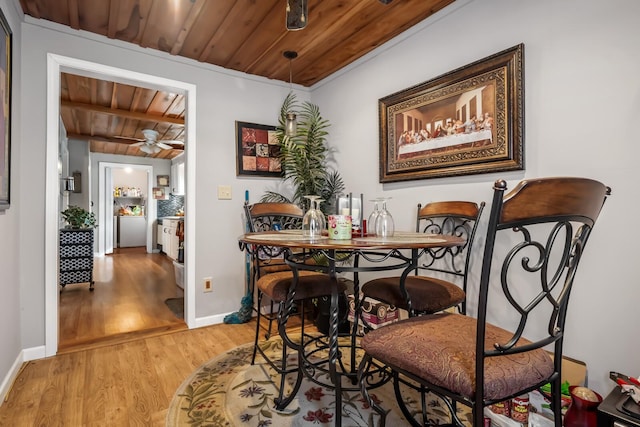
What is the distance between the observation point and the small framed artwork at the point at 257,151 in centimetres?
298

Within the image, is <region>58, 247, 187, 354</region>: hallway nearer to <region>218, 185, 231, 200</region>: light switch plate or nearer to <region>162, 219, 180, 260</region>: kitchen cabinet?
<region>162, 219, 180, 260</region>: kitchen cabinet

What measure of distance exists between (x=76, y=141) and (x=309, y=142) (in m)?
5.37

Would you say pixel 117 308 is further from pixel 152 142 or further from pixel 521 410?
pixel 521 410

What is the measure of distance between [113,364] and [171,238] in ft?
14.2

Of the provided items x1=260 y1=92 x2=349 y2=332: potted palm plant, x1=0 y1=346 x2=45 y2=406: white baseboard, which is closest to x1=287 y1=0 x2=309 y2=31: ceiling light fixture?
x1=260 y1=92 x2=349 y2=332: potted palm plant

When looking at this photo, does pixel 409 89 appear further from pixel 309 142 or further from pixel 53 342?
pixel 53 342

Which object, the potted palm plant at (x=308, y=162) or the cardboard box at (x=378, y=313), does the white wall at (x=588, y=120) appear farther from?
the potted palm plant at (x=308, y=162)

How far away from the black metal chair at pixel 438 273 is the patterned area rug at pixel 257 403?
1.72 feet

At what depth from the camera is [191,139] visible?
274 cm

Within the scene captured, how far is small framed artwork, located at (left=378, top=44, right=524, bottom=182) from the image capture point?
1748 mm

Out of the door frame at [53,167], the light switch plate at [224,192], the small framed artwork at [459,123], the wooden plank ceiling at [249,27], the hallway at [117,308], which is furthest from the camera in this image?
the light switch plate at [224,192]

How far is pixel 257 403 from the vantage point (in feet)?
5.29

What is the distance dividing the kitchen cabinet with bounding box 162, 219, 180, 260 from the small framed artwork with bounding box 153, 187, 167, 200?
49.3 inches

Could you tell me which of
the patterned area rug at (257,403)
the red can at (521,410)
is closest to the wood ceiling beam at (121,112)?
the patterned area rug at (257,403)
